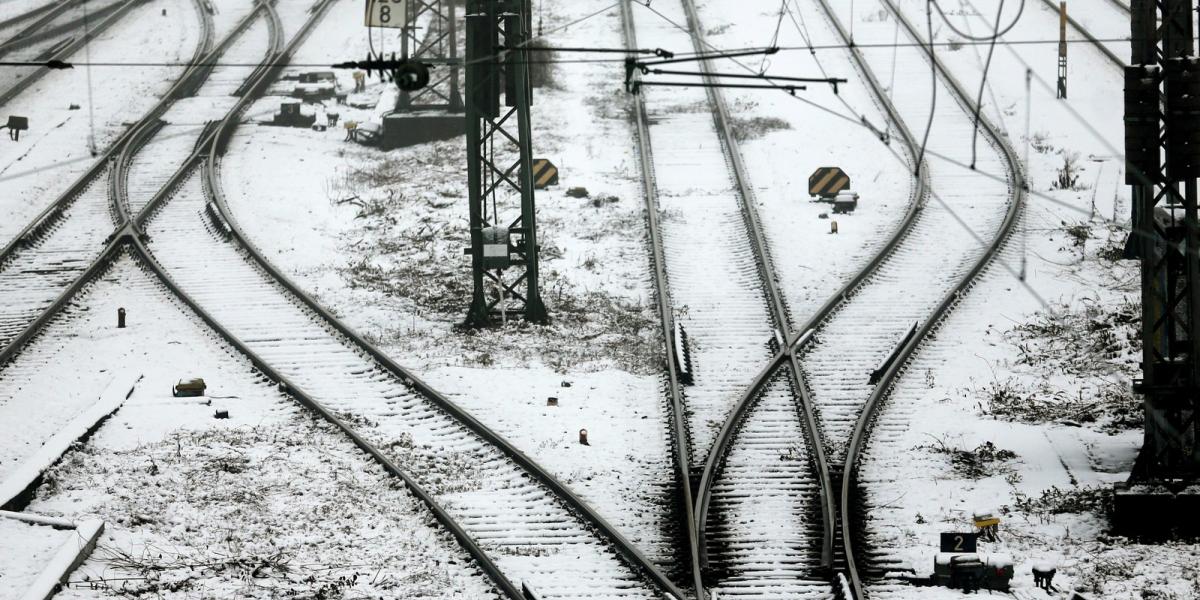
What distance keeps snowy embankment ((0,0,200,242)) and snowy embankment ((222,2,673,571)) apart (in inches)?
133

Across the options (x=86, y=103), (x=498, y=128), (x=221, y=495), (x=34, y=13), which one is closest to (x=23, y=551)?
(x=221, y=495)

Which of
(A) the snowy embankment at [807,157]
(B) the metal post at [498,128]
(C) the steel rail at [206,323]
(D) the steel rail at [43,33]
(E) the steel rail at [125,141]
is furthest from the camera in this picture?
(D) the steel rail at [43,33]

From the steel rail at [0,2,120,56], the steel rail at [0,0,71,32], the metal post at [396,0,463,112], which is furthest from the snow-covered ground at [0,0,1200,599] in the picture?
the steel rail at [0,0,71,32]

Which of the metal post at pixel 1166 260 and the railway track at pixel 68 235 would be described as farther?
the railway track at pixel 68 235

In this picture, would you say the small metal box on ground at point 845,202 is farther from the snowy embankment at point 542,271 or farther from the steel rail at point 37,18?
the steel rail at point 37,18

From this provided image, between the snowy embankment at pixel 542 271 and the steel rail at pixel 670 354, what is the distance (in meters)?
0.24

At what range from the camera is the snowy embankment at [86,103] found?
3091 centimetres

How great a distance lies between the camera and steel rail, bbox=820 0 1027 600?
16016mm

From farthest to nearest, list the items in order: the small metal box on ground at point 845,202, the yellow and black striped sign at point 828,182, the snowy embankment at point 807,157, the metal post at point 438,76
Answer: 1. the metal post at point 438,76
2. the yellow and black striped sign at point 828,182
3. the small metal box on ground at point 845,202
4. the snowy embankment at point 807,157

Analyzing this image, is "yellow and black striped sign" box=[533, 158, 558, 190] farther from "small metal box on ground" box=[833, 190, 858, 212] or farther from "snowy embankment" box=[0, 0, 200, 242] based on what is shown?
"snowy embankment" box=[0, 0, 200, 242]

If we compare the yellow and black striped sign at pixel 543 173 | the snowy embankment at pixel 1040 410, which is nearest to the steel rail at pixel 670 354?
the yellow and black striped sign at pixel 543 173

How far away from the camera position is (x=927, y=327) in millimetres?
22422

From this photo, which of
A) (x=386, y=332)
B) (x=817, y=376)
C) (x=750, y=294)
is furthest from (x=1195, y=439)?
(x=386, y=332)

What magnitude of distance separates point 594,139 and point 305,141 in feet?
21.5
